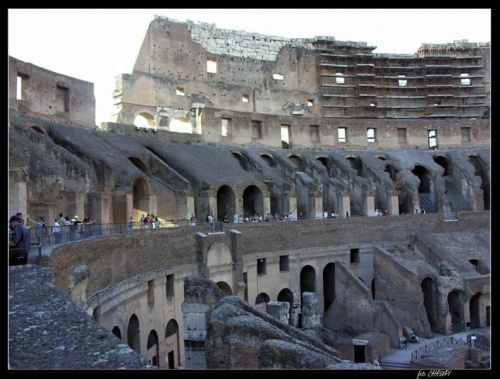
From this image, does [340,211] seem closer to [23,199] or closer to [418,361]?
[418,361]

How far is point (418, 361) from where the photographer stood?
1791 centimetres

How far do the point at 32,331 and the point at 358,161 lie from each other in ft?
99.0

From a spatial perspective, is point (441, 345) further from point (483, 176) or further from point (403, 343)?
point (483, 176)

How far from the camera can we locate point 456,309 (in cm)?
2434

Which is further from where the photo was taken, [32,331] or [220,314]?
[220,314]

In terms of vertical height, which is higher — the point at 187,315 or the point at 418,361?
the point at 187,315

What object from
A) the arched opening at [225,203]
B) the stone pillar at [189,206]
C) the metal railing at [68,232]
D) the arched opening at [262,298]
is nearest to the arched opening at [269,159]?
the arched opening at [225,203]

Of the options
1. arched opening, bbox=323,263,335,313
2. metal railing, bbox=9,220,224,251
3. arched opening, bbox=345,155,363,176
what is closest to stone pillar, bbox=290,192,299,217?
arched opening, bbox=323,263,335,313

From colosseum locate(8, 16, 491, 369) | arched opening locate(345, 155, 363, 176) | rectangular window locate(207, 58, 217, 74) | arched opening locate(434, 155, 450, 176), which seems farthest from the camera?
rectangular window locate(207, 58, 217, 74)

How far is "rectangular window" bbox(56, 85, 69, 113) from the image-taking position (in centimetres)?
2505

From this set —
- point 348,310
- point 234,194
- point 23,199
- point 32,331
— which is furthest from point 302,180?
point 32,331

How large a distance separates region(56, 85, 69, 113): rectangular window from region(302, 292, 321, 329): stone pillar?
13.8 m

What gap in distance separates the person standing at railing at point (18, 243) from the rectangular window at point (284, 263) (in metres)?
16.6

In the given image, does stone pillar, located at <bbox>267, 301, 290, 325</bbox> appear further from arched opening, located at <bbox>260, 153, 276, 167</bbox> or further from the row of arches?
arched opening, located at <bbox>260, 153, 276, 167</bbox>
